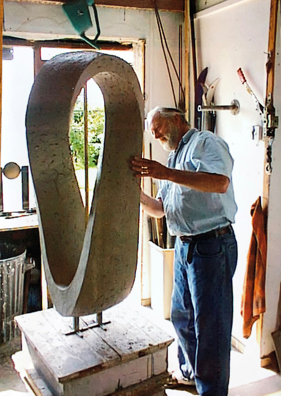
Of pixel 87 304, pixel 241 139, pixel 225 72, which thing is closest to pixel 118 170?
pixel 87 304

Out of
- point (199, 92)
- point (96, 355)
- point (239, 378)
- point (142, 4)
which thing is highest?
point (142, 4)

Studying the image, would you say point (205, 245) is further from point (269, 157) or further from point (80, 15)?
point (80, 15)

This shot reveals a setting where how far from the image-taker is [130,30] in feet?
10.3

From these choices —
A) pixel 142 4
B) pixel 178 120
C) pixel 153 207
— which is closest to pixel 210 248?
pixel 153 207

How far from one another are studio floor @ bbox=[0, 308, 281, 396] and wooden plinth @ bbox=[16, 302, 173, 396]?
1080 millimetres

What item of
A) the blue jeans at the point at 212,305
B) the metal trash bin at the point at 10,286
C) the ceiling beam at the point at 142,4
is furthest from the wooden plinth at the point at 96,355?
the ceiling beam at the point at 142,4

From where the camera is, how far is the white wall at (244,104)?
2551 millimetres

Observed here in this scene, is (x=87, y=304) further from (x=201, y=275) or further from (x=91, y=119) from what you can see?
(x=91, y=119)

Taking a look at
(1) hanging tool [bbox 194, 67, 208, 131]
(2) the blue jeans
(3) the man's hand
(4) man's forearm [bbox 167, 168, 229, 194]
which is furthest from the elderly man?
(1) hanging tool [bbox 194, 67, 208, 131]

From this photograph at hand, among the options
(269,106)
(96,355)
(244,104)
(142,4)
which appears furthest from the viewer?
(142,4)

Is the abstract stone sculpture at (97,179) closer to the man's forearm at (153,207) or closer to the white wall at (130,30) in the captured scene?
the man's forearm at (153,207)

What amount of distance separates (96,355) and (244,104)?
1.87 metres

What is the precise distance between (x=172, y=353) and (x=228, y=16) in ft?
6.86

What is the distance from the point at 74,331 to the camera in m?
1.42
